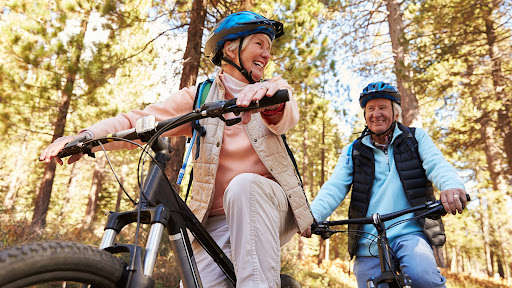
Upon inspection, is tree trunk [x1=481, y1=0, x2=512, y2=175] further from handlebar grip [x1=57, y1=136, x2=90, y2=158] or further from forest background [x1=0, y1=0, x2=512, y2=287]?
handlebar grip [x1=57, y1=136, x2=90, y2=158]

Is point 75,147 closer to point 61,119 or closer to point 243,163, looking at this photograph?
point 243,163

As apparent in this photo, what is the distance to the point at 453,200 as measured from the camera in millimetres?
2734

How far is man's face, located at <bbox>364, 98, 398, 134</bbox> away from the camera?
3.78m

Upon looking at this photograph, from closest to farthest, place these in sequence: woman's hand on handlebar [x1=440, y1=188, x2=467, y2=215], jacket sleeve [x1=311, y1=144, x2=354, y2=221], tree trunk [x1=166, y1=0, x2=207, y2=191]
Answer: woman's hand on handlebar [x1=440, y1=188, x2=467, y2=215] → jacket sleeve [x1=311, y1=144, x2=354, y2=221] → tree trunk [x1=166, y1=0, x2=207, y2=191]

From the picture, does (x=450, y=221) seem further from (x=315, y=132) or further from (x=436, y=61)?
(x=436, y=61)

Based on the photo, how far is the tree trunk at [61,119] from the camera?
9.53m

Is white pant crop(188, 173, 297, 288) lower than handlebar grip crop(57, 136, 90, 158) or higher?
lower

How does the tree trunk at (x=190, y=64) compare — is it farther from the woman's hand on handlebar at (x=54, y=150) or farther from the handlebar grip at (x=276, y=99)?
the handlebar grip at (x=276, y=99)

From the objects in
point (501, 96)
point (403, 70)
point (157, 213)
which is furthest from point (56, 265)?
point (501, 96)

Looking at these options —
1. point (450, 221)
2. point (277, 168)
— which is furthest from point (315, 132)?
point (277, 168)

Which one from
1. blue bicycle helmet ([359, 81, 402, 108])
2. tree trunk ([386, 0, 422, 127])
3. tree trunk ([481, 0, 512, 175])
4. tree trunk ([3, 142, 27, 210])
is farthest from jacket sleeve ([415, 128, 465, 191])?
tree trunk ([3, 142, 27, 210])

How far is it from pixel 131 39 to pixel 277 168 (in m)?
8.97

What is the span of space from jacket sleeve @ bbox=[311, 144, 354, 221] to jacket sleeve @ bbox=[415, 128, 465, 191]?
2.26ft

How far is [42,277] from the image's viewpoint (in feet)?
3.99
